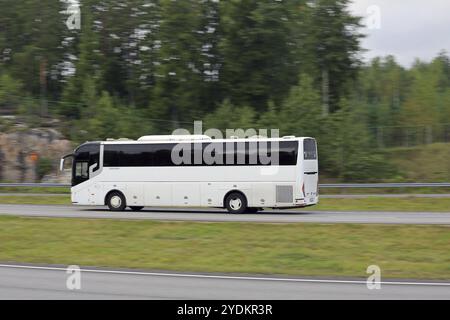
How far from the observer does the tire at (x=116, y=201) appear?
101 feet

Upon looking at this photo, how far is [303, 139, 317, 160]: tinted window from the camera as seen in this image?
1101 inches

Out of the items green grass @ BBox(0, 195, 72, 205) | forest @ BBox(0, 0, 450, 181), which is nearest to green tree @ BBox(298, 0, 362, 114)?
forest @ BBox(0, 0, 450, 181)

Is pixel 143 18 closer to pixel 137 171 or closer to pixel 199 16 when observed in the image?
pixel 199 16

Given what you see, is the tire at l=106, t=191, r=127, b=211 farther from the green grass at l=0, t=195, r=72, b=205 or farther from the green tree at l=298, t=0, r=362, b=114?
the green tree at l=298, t=0, r=362, b=114

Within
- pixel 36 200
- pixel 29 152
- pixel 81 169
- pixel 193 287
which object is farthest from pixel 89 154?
pixel 29 152

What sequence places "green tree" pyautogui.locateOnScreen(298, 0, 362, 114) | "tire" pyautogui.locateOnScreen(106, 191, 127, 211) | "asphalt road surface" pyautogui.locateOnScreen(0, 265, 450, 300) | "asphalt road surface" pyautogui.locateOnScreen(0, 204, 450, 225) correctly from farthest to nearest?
"green tree" pyautogui.locateOnScreen(298, 0, 362, 114)
"tire" pyautogui.locateOnScreen(106, 191, 127, 211)
"asphalt road surface" pyautogui.locateOnScreen(0, 204, 450, 225)
"asphalt road surface" pyautogui.locateOnScreen(0, 265, 450, 300)

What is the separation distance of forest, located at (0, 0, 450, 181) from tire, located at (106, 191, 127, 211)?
64.4 ft

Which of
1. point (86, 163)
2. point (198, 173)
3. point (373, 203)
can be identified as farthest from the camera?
point (373, 203)

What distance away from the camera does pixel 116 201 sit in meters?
30.8

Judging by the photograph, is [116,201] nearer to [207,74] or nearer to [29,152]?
[29,152]

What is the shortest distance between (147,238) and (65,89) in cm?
4620

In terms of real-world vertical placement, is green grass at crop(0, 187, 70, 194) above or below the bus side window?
below

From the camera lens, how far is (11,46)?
74.5 m
